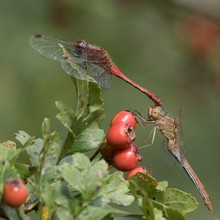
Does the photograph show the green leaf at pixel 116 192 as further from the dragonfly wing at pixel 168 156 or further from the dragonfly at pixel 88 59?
the dragonfly wing at pixel 168 156

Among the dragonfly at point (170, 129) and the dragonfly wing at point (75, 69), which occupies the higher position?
the dragonfly wing at point (75, 69)

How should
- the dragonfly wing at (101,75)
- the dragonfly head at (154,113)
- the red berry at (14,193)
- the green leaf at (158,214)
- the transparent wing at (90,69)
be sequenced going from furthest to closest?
the dragonfly head at (154,113) → the dragonfly wing at (101,75) → the transparent wing at (90,69) → the green leaf at (158,214) → the red berry at (14,193)

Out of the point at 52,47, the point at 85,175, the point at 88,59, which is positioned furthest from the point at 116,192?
the point at 52,47

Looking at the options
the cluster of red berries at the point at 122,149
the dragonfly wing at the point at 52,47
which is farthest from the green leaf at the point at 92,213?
the dragonfly wing at the point at 52,47

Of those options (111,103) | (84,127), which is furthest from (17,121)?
(84,127)

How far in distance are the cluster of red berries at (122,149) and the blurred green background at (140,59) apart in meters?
3.42

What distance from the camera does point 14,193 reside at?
1962 millimetres

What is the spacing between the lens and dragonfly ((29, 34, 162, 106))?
2855mm

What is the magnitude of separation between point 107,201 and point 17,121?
3.56 meters

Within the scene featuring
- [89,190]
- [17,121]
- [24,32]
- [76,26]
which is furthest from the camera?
[76,26]

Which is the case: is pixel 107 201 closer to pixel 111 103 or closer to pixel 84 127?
pixel 84 127

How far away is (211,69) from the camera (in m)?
6.66

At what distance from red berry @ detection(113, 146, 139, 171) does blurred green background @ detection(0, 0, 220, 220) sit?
3452mm

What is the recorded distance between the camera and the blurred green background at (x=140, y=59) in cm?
594
